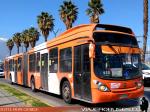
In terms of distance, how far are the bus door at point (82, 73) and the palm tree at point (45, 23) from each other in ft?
170

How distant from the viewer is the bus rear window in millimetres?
13391

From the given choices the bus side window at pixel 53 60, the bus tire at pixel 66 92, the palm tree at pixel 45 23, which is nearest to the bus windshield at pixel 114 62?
the bus tire at pixel 66 92

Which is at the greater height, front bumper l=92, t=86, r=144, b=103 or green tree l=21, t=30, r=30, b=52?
green tree l=21, t=30, r=30, b=52

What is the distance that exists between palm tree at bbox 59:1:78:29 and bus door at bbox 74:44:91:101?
41.7 m

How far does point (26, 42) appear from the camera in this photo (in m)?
87.3

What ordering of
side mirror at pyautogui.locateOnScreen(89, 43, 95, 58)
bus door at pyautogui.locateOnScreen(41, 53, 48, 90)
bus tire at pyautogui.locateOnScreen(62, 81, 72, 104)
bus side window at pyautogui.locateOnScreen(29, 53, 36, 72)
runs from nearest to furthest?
1. side mirror at pyautogui.locateOnScreen(89, 43, 95, 58)
2. bus tire at pyautogui.locateOnScreen(62, 81, 72, 104)
3. bus door at pyautogui.locateOnScreen(41, 53, 48, 90)
4. bus side window at pyautogui.locateOnScreen(29, 53, 36, 72)

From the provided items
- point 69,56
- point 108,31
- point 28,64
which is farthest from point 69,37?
point 28,64

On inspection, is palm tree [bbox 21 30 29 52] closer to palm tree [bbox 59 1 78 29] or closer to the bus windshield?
palm tree [bbox 59 1 78 29]

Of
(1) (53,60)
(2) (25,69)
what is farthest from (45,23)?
(1) (53,60)

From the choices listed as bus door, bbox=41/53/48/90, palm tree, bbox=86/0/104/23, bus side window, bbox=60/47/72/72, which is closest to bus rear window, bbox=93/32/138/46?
bus side window, bbox=60/47/72/72

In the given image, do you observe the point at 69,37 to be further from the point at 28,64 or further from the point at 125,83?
the point at 28,64

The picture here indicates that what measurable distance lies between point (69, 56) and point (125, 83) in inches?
127

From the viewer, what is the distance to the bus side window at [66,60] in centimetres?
1529

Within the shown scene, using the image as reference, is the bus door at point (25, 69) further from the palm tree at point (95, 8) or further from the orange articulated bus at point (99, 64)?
the palm tree at point (95, 8)
